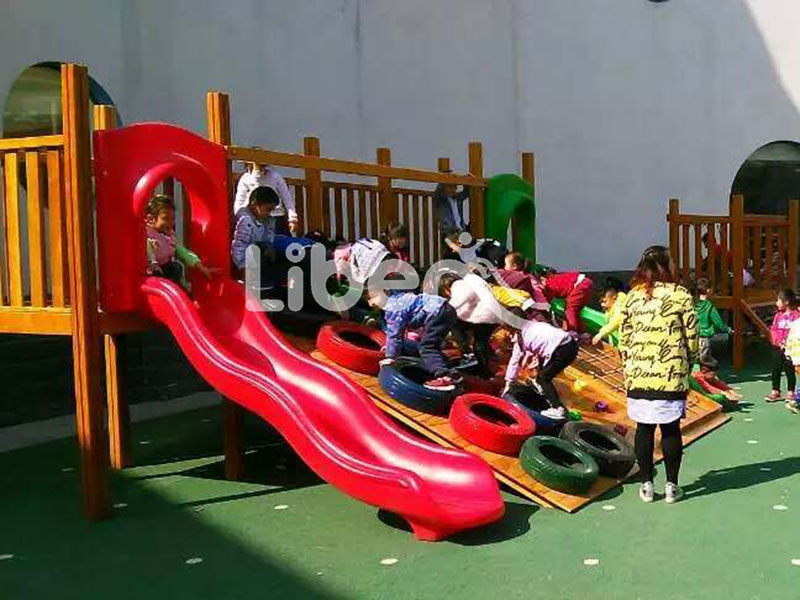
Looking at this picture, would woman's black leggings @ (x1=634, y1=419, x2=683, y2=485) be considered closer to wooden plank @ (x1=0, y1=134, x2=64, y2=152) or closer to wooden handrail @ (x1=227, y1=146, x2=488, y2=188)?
wooden handrail @ (x1=227, y1=146, x2=488, y2=188)

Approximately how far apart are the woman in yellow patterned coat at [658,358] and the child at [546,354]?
0.90 m

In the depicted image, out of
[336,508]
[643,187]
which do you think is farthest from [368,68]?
[336,508]

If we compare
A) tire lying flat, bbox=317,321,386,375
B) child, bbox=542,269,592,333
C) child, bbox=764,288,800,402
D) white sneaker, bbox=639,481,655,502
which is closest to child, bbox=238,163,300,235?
A: tire lying flat, bbox=317,321,386,375

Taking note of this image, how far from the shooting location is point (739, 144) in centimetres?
1516

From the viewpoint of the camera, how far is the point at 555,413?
6309mm

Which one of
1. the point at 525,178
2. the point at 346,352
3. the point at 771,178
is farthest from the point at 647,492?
the point at 771,178

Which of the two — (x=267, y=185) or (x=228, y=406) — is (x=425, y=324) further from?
(x=267, y=185)

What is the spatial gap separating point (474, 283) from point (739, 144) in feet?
34.0

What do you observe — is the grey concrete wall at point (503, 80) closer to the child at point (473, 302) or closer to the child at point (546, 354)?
the child at point (473, 302)

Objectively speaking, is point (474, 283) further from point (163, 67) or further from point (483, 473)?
point (163, 67)

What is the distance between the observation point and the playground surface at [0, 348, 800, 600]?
4.09m

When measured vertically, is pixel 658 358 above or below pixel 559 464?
above

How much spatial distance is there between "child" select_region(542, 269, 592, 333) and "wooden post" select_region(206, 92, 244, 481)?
3.73 meters

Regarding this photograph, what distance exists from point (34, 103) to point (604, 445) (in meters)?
6.43
